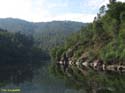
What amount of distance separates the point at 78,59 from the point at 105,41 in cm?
1553

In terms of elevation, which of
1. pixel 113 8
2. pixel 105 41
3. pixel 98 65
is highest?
pixel 113 8

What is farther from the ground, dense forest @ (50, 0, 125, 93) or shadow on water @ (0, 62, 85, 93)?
dense forest @ (50, 0, 125, 93)

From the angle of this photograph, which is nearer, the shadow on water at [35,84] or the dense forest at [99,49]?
the shadow on water at [35,84]

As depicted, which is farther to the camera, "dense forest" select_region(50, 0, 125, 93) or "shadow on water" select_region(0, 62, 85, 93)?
"dense forest" select_region(50, 0, 125, 93)

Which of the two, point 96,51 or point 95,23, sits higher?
point 95,23

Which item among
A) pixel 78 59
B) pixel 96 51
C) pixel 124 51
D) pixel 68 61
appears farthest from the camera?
pixel 68 61

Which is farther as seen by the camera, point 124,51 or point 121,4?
point 121,4

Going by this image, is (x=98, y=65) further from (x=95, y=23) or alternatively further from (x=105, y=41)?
(x=95, y=23)

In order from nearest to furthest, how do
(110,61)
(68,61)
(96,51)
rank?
1. (110,61)
2. (96,51)
3. (68,61)

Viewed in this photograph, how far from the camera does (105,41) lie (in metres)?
157

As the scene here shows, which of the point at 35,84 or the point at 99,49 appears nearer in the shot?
the point at 35,84

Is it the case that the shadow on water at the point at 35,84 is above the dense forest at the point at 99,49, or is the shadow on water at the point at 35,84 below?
below

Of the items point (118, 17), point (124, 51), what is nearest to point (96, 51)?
point (118, 17)

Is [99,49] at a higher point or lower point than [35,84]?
higher
